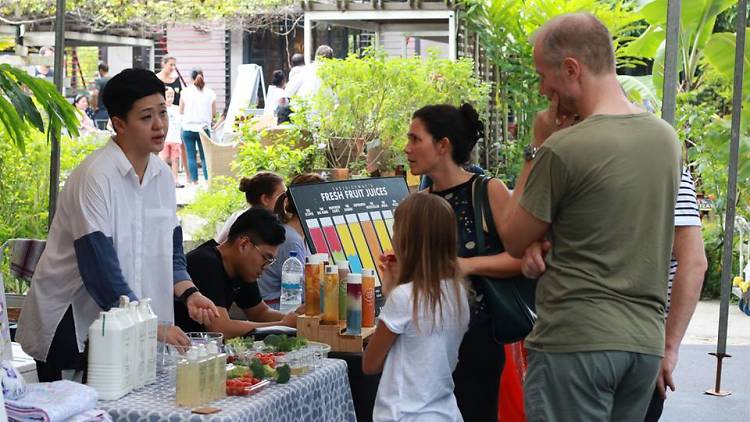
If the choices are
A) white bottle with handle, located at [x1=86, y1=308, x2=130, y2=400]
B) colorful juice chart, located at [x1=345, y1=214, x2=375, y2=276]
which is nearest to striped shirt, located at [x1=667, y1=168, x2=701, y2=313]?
white bottle with handle, located at [x1=86, y1=308, x2=130, y2=400]

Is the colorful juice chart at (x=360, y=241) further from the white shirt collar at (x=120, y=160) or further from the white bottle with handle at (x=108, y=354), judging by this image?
the white bottle with handle at (x=108, y=354)

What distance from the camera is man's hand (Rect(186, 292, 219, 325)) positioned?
13.4 feet

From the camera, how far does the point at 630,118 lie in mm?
2863

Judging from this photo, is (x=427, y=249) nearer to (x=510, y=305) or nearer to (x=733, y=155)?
(x=510, y=305)

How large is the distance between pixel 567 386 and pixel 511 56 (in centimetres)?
1278

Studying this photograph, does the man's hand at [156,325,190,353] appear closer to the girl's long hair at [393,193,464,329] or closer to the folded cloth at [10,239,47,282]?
the girl's long hair at [393,193,464,329]

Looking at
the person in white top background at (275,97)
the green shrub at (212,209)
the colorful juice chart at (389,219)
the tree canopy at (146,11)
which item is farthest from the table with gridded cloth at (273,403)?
the tree canopy at (146,11)

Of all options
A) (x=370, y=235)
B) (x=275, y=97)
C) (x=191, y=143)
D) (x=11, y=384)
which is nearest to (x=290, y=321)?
(x=370, y=235)

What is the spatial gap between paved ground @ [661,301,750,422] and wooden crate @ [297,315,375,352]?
3.50m

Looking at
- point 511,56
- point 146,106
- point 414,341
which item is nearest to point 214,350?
point 414,341

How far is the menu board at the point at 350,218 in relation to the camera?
16.9 feet

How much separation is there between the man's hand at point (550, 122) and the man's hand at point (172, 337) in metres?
1.31

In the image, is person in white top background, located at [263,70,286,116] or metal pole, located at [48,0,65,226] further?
person in white top background, located at [263,70,286,116]

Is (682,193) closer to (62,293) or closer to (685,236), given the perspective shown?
(685,236)
